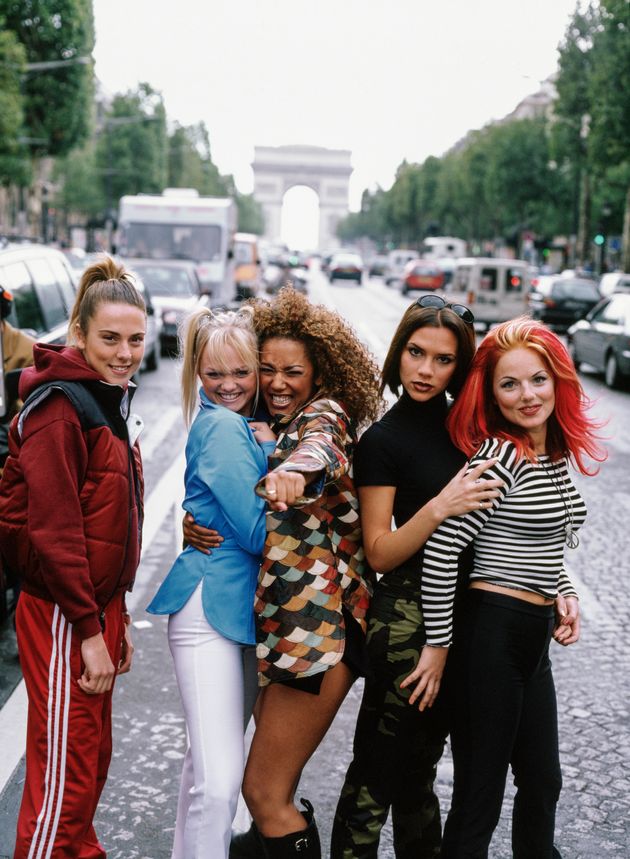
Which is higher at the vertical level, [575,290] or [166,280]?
[166,280]

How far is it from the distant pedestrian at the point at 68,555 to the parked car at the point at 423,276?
4627 centimetres

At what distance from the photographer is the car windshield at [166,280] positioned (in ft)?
68.0

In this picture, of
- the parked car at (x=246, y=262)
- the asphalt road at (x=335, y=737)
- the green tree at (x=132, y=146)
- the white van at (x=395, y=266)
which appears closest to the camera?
the asphalt road at (x=335, y=737)

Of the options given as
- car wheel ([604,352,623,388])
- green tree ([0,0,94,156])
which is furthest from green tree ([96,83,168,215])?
car wheel ([604,352,623,388])

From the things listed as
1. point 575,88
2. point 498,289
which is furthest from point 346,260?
point 498,289

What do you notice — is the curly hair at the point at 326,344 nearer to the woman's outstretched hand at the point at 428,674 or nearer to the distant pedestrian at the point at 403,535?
the distant pedestrian at the point at 403,535

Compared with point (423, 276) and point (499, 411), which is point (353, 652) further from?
point (423, 276)

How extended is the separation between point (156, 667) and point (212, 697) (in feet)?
8.63

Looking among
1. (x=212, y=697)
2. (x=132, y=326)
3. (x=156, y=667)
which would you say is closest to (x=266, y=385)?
(x=132, y=326)

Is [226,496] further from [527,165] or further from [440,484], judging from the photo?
[527,165]

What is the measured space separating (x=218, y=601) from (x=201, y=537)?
0.53 ft

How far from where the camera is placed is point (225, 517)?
2.88 m

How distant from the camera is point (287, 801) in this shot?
2988 mm

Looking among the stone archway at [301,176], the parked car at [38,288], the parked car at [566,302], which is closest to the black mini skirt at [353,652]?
the parked car at [38,288]
